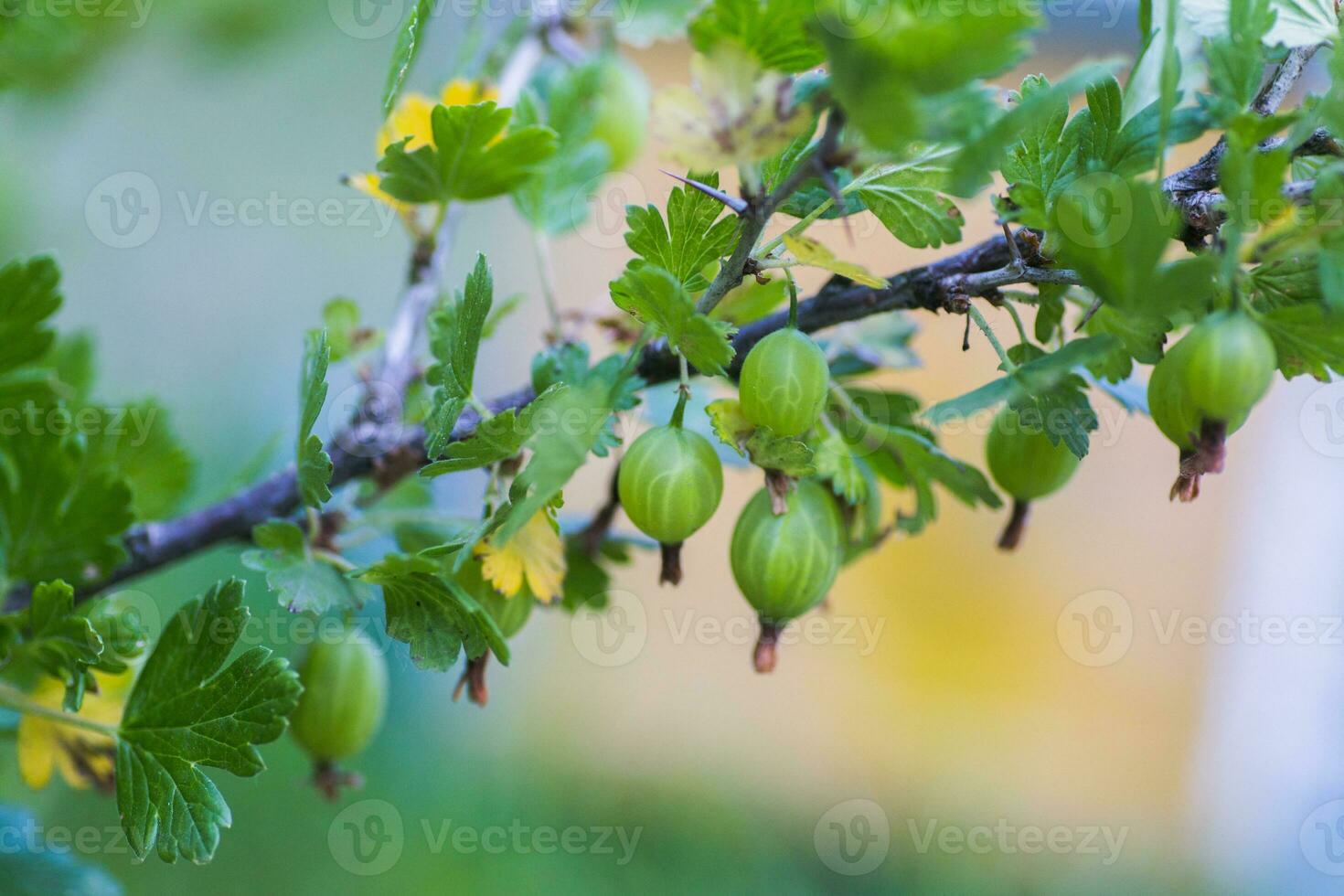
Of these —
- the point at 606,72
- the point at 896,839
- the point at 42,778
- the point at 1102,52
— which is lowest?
the point at 896,839

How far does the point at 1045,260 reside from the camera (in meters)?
0.28

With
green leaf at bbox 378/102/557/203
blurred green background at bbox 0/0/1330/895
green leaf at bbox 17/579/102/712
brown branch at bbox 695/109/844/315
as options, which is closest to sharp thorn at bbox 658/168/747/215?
brown branch at bbox 695/109/844/315

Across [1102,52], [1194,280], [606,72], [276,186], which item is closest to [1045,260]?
[1194,280]

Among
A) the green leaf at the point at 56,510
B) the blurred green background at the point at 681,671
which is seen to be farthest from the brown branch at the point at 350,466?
the blurred green background at the point at 681,671

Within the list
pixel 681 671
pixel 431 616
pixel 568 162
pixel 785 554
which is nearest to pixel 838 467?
pixel 785 554

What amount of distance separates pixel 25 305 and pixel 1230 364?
41cm

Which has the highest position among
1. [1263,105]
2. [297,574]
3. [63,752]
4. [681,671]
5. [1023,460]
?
[1263,105]

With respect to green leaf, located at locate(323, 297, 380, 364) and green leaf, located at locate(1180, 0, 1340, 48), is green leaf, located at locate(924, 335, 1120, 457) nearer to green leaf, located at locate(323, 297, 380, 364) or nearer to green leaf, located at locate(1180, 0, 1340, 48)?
green leaf, located at locate(1180, 0, 1340, 48)

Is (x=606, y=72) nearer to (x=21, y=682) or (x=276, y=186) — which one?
(x=21, y=682)

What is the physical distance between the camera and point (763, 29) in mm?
224

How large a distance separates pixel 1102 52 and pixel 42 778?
1.84 meters

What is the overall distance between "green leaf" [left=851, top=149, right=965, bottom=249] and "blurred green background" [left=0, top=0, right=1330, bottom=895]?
114 centimetres

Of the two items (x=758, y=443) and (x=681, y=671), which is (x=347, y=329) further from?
(x=681, y=671)

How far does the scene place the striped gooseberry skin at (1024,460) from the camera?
1.17 feet
